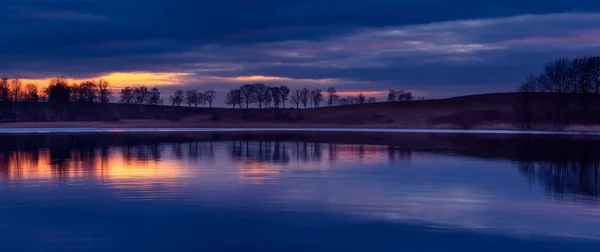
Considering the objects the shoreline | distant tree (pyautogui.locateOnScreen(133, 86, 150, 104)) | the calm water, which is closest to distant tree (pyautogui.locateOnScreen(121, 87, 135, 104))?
distant tree (pyautogui.locateOnScreen(133, 86, 150, 104))

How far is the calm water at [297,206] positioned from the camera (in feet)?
41.8

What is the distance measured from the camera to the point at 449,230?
13.8m

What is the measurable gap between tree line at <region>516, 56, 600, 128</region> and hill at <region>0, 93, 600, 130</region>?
1.07ft

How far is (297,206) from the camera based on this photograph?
1681cm

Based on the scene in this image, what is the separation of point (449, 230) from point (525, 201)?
5392 mm

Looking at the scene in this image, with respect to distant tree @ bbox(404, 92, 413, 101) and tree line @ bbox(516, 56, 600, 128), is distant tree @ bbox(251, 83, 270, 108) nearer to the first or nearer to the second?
distant tree @ bbox(404, 92, 413, 101)

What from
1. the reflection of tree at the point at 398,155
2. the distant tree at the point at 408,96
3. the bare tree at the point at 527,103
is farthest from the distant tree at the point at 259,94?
the reflection of tree at the point at 398,155

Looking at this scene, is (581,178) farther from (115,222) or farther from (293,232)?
(115,222)

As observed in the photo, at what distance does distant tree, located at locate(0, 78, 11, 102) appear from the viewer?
A: 14675 cm

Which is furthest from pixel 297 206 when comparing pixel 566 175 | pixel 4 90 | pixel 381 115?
pixel 4 90

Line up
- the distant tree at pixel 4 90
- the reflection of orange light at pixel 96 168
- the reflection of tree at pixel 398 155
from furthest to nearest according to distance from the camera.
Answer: the distant tree at pixel 4 90, the reflection of tree at pixel 398 155, the reflection of orange light at pixel 96 168

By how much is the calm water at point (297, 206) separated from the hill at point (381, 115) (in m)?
68.5

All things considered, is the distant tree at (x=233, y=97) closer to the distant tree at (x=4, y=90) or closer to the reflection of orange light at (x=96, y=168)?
the distant tree at (x=4, y=90)

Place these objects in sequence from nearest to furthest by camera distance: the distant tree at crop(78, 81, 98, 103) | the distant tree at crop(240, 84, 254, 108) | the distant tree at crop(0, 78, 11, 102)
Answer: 1. the distant tree at crop(0, 78, 11, 102)
2. the distant tree at crop(78, 81, 98, 103)
3. the distant tree at crop(240, 84, 254, 108)
